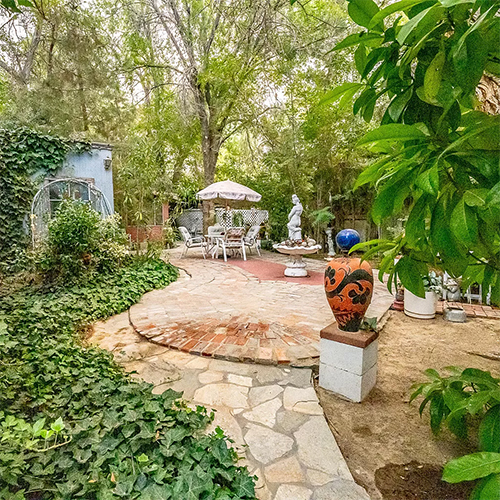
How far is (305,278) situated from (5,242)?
5.49m

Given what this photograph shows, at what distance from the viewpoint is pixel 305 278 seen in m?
5.94

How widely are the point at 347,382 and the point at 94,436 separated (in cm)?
152

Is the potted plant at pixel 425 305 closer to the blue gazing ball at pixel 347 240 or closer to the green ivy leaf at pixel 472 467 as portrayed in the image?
the blue gazing ball at pixel 347 240

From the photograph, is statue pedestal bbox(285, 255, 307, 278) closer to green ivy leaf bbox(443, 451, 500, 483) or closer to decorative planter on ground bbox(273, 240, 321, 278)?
decorative planter on ground bbox(273, 240, 321, 278)

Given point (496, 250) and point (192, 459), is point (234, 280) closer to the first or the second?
point (192, 459)

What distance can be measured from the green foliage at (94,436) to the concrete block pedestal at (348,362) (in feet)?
2.93

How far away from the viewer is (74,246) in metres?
4.64

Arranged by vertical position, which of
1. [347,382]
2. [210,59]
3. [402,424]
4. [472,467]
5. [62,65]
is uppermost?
[210,59]

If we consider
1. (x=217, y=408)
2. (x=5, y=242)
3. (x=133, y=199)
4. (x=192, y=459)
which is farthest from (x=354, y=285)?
(x=5, y=242)

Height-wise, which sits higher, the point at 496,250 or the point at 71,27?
the point at 71,27

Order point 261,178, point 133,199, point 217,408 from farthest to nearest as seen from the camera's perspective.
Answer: point 261,178 → point 133,199 → point 217,408

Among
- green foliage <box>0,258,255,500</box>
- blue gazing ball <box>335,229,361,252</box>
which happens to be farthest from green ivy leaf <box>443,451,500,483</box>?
blue gazing ball <box>335,229,361,252</box>

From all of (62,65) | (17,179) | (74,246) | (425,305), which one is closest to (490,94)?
(425,305)

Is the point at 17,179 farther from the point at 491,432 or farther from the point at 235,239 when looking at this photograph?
the point at 491,432
